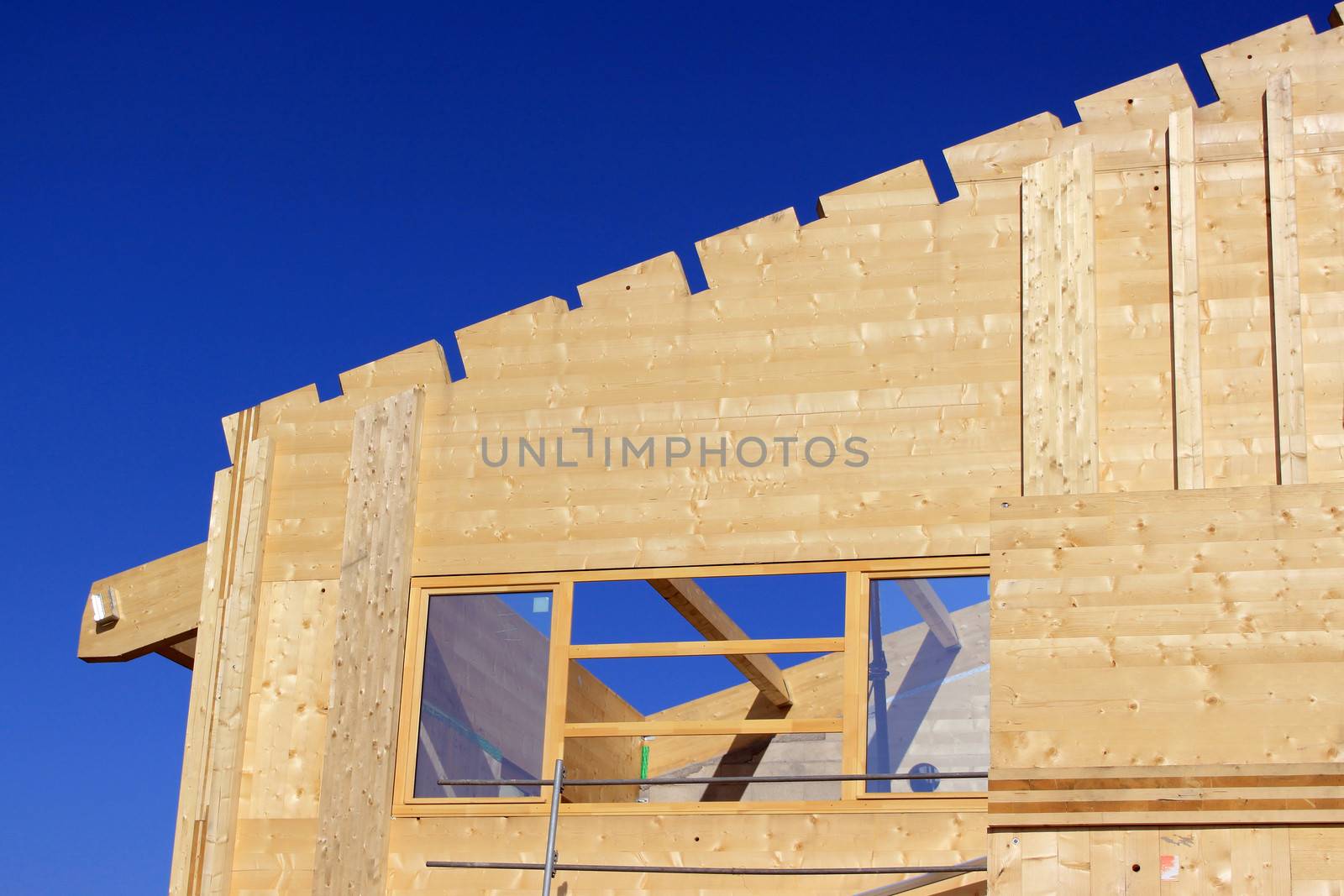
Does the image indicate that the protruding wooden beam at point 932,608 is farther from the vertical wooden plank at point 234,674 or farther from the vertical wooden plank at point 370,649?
the vertical wooden plank at point 234,674

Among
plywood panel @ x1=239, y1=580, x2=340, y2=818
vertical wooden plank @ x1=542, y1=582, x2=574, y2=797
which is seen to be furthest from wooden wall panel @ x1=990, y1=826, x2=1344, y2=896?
→ plywood panel @ x1=239, y1=580, x2=340, y2=818

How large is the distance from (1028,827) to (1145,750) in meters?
0.74

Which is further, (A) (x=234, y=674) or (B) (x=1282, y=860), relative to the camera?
(A) (x=234, y=674)

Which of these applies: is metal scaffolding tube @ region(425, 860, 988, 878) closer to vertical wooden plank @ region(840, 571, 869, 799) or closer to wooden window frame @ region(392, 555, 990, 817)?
wooden window frame @ region(392, 555, 990, 817)

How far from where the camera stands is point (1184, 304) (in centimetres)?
1266

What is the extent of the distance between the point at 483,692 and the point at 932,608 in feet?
10.6

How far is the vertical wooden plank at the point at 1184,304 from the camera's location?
12297 millimetres

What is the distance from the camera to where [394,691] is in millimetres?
13047

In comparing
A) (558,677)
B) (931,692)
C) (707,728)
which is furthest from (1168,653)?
(558,677)

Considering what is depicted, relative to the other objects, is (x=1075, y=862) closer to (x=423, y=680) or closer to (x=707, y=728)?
(x=707, y=728)

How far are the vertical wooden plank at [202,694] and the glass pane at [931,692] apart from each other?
484cm

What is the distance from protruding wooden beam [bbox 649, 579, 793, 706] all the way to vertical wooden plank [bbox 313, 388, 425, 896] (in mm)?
1915

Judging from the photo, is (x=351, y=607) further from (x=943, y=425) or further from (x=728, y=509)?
(x=943, y=425)

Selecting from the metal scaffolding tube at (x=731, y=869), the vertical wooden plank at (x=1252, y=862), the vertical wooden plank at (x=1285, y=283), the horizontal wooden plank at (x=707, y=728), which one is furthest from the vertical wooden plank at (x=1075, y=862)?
the vertical wooden plank at (x=1285, y=283)
